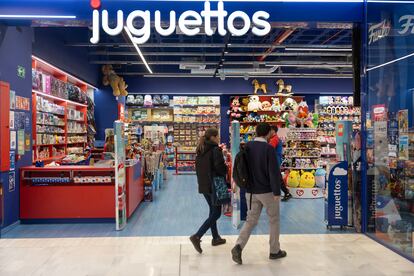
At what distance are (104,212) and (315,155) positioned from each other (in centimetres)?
543

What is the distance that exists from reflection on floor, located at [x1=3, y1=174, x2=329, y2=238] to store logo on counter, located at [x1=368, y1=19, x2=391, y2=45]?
9.64ft

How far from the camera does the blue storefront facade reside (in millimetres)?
4965

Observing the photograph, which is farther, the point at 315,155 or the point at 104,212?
the point at 315,155

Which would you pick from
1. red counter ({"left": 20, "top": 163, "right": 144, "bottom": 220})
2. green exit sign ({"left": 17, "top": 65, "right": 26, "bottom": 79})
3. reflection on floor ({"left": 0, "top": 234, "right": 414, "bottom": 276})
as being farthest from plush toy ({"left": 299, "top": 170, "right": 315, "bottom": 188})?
green exit sign ({"left": 17, "top": 65, "right": 26, "bottom": 79})

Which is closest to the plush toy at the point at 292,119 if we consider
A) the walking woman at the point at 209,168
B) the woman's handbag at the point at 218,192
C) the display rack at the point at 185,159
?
the walking woman at the point at 209,168

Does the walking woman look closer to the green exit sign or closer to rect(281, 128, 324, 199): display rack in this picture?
the green exit sign

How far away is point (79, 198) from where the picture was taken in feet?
22.5

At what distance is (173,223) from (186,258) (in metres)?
2.02

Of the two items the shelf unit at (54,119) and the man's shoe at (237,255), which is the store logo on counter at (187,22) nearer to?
the man's shoe at (237,255)

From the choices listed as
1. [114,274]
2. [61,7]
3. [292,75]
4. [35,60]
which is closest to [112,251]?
[114,274]

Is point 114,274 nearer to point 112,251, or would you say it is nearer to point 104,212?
point 112,251

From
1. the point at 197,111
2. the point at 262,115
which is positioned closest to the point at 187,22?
the point at 262,115

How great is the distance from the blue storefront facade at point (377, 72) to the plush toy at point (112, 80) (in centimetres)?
876

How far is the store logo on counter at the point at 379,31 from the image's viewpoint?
5.36 meters
